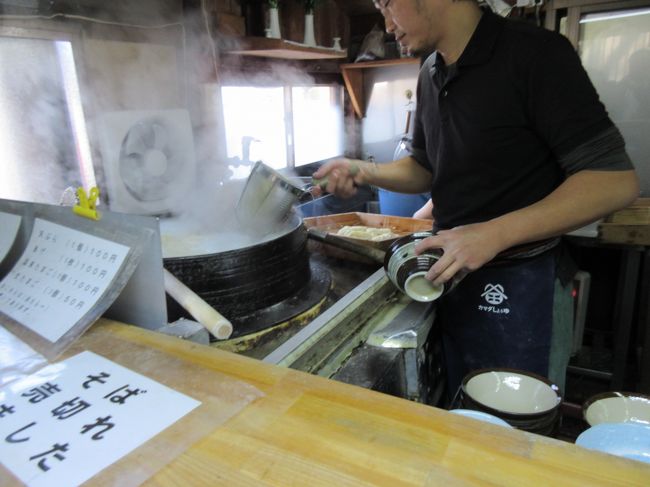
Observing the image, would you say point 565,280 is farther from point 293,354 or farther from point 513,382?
point 293,354

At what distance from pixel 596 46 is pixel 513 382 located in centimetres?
370

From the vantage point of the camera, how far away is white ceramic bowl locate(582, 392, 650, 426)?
1032 mm

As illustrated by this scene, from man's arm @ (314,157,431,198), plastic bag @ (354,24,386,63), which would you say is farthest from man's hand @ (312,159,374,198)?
plastic bag @ (354,24,386,63)

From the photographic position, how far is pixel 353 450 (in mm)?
564

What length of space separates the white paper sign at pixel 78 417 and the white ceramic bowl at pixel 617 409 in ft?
2.98

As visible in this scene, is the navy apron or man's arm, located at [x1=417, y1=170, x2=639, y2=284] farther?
the navy apron

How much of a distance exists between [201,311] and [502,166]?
1.20 meters

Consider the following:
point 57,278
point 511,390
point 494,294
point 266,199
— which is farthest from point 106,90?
point 511,390

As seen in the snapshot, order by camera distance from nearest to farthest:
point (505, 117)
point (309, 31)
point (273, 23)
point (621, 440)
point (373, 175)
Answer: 1. point (621, 440)
2. point (505, 117)
3. point (373, 175)
4. point (273, 23)
5. point (309, 31)

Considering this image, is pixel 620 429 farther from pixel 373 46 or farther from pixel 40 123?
pixel 373 46

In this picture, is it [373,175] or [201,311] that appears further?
[373,175]

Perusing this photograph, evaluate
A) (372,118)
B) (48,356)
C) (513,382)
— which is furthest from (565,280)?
(372,118)

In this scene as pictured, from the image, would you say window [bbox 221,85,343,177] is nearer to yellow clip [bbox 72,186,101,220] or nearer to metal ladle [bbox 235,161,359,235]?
metal ladle [bbox 235,161,359,235]

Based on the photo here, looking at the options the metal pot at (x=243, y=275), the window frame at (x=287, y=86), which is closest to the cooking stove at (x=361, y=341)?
the metal pot at (x=243, y=275)
